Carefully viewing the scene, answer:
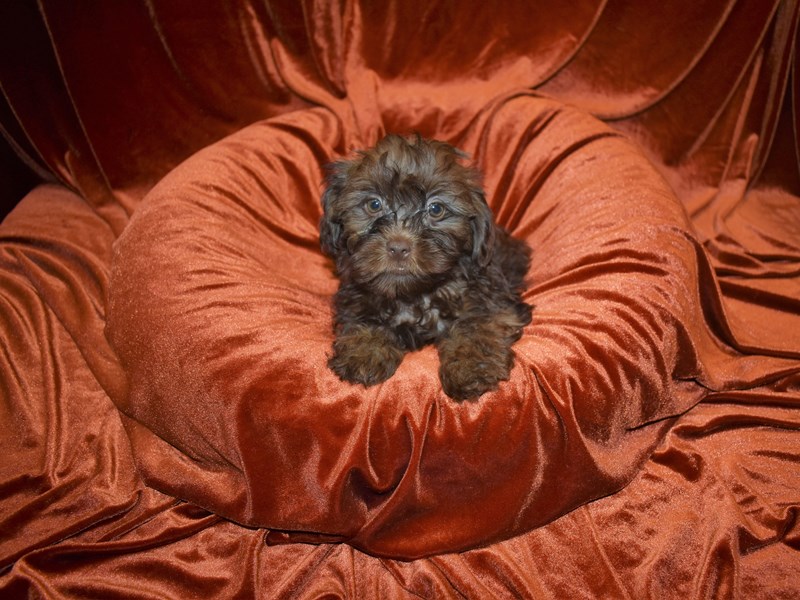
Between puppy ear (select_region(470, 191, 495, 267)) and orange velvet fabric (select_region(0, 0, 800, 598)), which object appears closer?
orange velvet fabric (select_region(0, 0, 800, 598))

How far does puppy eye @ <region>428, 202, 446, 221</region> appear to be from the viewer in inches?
120

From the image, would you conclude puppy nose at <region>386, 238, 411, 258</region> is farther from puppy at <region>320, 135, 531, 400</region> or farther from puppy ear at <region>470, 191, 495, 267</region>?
puppy ear at <region>470, 191, 495, 267</region>

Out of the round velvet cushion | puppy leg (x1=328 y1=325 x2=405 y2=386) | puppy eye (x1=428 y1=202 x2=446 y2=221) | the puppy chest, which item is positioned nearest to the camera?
the round velvet cushion

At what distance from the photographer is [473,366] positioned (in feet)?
9.05

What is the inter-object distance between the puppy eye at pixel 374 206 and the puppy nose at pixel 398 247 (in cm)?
26

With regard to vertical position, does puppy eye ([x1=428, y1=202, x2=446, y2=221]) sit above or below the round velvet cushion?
above

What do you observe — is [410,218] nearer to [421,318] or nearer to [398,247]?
[398,247]

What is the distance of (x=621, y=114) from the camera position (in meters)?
4.90

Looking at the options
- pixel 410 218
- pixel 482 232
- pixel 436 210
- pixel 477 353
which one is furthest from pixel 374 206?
pixel 477 353

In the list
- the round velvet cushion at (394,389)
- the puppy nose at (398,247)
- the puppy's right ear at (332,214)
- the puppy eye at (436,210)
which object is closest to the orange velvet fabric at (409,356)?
the round velvet cushion at (394,389)

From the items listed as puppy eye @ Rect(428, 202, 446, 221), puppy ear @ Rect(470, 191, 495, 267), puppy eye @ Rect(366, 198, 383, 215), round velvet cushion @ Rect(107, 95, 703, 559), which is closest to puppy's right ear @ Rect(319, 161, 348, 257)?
puppy eye @ Rect(366, 198, 383, 215)

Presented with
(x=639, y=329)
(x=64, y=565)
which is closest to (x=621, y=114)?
(x=639, y=329)

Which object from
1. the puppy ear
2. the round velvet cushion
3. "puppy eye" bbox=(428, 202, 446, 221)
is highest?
"puppy eye" bbox=(428, 202, 446, 221)

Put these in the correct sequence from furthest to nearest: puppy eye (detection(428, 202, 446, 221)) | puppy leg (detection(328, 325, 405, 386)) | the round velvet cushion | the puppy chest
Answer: the puppy chest
puppy eye (detection(428, 202, 446, 221))
puppy leg (detection(328, 325, 405, 386))
the round velvet cushion
